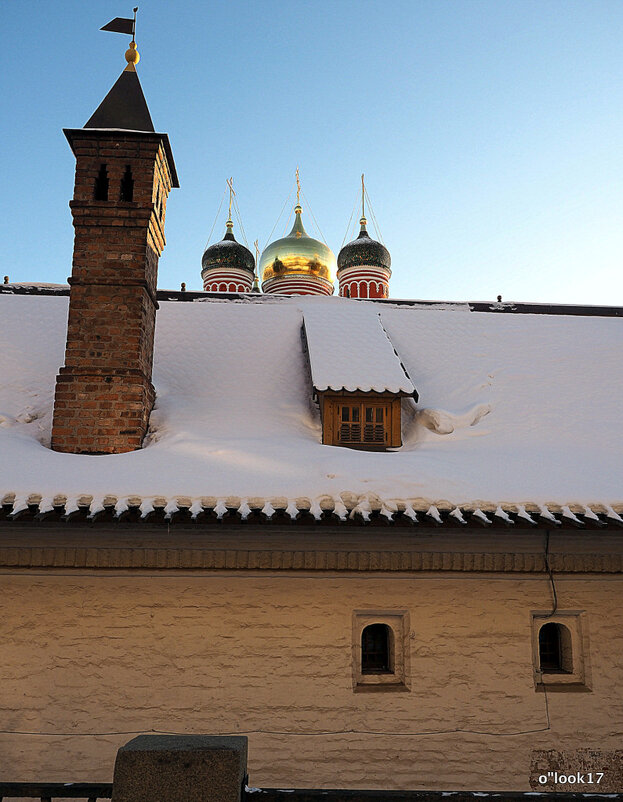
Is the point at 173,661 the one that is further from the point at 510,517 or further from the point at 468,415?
the point at 468,415

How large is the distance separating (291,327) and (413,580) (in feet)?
14.8

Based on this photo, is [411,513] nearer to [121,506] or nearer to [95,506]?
[121,506]

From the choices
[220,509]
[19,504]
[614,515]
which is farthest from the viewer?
[614,515]

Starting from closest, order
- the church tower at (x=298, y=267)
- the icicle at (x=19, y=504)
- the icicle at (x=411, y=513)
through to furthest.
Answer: the icicle at (x=19, y=504), the icicle at (x=411, y=513), the church tower at (x=298, y=267)

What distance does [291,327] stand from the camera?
8.89 meters

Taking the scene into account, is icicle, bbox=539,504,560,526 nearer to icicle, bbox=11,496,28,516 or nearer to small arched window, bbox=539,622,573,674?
small arched window, bbox=539,622,573,674

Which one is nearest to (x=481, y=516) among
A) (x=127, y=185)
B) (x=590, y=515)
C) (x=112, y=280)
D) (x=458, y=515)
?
(x=458, y=515)

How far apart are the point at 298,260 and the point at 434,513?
1934 centimetres

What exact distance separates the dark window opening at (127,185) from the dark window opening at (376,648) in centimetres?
506

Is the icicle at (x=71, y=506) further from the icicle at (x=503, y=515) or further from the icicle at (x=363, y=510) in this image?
the icicle at (x=503, y=515)

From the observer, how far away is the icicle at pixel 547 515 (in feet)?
15.7

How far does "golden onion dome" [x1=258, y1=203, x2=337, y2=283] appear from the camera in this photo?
23.0 meters

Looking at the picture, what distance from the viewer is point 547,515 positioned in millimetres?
4820

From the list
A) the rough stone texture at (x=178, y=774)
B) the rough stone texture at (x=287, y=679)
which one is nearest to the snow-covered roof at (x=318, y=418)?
the rough stone texture at (x=287, y=679)
